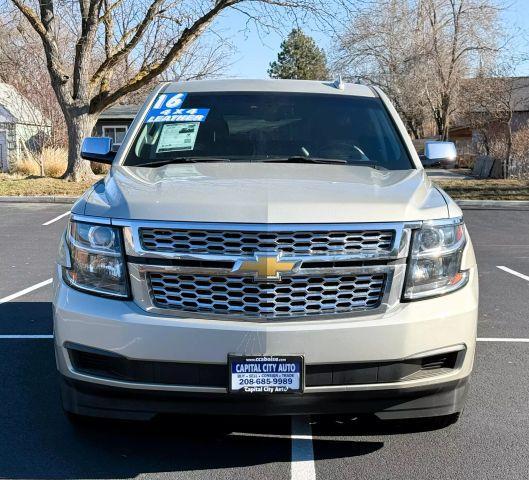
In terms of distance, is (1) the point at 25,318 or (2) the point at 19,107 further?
(2) the point at 19,107

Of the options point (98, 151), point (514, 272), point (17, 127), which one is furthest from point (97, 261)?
point (17, 127)

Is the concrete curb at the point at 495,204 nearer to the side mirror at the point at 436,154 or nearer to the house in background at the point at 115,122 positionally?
the side mirror at the point at 436,154

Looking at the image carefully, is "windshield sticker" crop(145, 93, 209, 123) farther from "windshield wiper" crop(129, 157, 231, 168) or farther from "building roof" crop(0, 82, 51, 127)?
"building roof" crop(0, 82, 51, 127)

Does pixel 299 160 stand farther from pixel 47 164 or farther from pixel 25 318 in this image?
pixel 47 164

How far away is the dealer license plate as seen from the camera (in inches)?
115

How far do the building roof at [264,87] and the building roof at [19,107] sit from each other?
26.7 m

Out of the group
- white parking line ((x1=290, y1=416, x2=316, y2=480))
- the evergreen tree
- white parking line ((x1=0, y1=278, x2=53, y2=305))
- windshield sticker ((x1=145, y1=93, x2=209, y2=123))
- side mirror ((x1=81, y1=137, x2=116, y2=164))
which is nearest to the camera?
white parking line ((x1=290, y1=416, x2=316, y2=480))

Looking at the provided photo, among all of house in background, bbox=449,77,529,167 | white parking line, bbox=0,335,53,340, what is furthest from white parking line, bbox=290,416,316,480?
house in background, bbox=449,77,529,167

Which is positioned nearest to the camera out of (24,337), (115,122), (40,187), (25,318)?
(24,337)

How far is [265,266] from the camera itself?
2943 millimetres

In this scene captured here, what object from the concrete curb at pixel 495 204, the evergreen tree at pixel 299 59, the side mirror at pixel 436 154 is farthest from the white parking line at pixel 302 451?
the evergreen tree at pixel 299 59

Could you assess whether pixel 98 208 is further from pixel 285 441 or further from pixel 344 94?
pixel 344 94

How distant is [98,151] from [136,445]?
7.21 ft

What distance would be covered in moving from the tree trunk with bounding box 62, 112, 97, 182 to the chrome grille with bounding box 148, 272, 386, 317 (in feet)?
58.5
